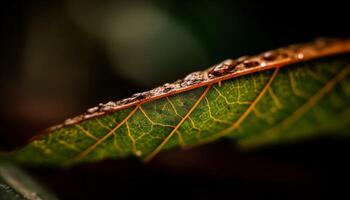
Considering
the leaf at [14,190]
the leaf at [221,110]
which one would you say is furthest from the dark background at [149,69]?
the leaf at [221,110]

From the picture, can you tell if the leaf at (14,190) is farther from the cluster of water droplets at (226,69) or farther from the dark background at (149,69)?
the dark background at (149,69)

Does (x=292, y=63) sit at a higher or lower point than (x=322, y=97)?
higher

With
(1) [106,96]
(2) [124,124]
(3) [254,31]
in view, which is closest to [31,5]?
(1) [106,96]

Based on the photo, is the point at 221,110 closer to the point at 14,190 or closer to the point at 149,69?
the point at 14,190

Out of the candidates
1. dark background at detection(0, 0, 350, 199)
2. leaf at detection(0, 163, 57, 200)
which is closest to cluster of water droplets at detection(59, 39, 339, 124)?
leaf at detection(0, 163, 57, 200)

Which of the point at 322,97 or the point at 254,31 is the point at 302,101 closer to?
the point at 322,97

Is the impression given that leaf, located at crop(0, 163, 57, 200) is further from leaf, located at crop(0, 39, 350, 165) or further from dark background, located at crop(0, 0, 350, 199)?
dark background, located at crop(0, 0, 350, 199)

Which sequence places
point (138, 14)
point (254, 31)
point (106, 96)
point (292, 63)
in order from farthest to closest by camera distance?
point (138, 14) → point (106, 96) → point (254, 31) → point (292, 63)
